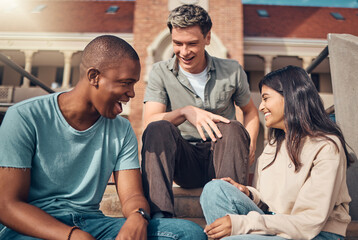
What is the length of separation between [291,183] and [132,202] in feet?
2.64

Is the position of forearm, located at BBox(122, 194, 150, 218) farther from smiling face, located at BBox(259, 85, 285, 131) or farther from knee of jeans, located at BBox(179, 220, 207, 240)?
smiling face, located at BBox(259, 85, 285, 131)

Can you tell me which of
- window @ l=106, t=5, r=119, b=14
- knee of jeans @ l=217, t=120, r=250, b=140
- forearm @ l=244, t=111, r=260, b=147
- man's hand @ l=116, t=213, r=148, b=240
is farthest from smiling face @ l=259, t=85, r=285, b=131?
window @ l=106, t=5, r=119, b=14

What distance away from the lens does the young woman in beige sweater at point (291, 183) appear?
1401mm

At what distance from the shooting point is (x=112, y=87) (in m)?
1.58

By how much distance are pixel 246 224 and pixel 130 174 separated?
2.17ft

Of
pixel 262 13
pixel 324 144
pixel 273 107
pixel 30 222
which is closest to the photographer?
pixel 30 222

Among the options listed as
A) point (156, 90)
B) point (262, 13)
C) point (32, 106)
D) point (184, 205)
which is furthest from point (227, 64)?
point (262, 13)

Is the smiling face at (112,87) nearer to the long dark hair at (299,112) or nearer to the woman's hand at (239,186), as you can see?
the woman's hand at (239,186)

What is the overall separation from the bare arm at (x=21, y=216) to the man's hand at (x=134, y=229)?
0.45 feet

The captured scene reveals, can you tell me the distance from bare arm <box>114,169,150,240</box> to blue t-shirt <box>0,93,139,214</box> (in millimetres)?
60

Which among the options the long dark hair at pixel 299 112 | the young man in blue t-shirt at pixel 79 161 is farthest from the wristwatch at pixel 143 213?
the long dark hair at pixel 299 112

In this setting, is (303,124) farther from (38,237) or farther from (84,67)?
(38,237)

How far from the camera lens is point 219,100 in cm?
242

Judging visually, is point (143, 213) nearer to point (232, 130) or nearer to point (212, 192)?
point (212, 192)
